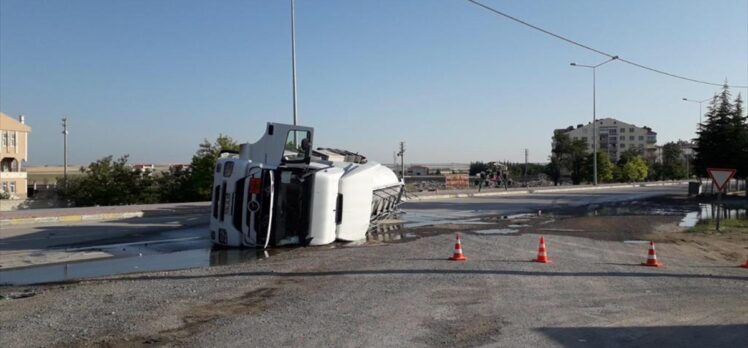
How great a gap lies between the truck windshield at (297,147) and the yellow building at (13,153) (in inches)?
2753

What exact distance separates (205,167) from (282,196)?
3736cm

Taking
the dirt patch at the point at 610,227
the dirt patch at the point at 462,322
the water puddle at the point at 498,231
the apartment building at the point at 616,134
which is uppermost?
the apartment building at the point at 616,134

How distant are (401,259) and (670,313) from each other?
5.36 m

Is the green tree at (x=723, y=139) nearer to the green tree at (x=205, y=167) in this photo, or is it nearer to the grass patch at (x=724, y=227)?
the grass patch at (x=724, y=227)

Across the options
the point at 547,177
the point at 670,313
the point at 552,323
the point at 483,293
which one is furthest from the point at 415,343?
the point at 547,177

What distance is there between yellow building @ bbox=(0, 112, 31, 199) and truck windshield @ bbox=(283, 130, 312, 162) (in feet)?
229

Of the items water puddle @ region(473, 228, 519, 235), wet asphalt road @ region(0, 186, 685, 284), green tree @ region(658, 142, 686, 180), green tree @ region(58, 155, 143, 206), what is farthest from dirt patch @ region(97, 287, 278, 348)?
green tree @ region(658, 142, 686, 180)

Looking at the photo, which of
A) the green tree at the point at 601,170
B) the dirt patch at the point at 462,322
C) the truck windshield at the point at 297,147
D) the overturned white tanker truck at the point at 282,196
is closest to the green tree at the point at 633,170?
the green tree at the point at 601,170

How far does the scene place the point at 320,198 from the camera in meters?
13.6

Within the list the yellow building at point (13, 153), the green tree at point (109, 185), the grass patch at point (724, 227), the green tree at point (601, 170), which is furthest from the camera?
the green tree at point (601, 170)

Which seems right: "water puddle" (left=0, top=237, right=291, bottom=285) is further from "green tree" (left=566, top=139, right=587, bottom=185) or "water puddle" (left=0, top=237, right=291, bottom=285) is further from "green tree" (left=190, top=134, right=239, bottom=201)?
"green tree" (left=566, top=139, right=587, bottom=185)

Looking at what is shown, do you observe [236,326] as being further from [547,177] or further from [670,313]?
[547,177]

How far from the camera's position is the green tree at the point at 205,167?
48.4m

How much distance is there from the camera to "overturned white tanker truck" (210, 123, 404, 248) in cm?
1305
